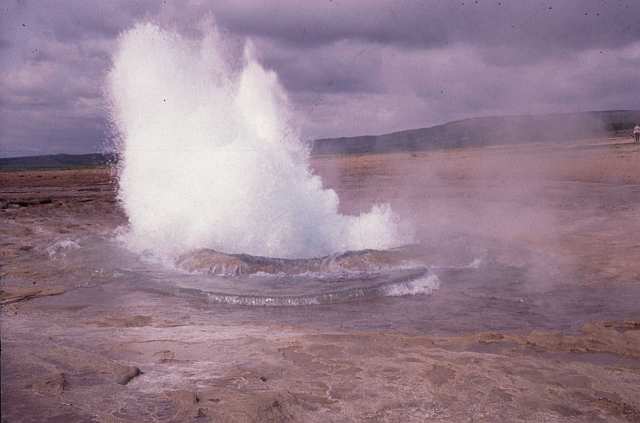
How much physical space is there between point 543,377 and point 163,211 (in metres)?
9.35

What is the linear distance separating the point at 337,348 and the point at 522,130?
118 feet

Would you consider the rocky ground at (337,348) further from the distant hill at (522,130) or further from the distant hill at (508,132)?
the distant hill at (522,130)

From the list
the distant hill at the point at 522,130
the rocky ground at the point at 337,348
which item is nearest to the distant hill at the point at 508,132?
the distant hill at the point at 522,130

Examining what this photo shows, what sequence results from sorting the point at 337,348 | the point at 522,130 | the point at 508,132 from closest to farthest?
1. the point at 337,348
2. the point at 522,130
3. the point at 508,132

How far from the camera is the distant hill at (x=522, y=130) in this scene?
33.2 metres

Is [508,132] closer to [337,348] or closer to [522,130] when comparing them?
[522,130]

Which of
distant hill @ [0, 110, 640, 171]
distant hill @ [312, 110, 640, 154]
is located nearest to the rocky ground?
distant hill @ [0, 110, 640, 171]

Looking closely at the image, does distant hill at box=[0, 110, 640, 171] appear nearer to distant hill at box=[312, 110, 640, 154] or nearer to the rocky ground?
distant hill at box=[312, 110, 640, 154]

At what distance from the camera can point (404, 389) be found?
13.9ft

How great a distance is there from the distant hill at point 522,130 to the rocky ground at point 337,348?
23858mm

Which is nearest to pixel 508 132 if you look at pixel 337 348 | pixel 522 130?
pixel 522 130

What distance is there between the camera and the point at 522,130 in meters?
37.9

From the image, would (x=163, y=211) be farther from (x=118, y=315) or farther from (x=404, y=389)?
(x=404, y=389)

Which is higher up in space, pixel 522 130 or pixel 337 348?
pixel 522 130
